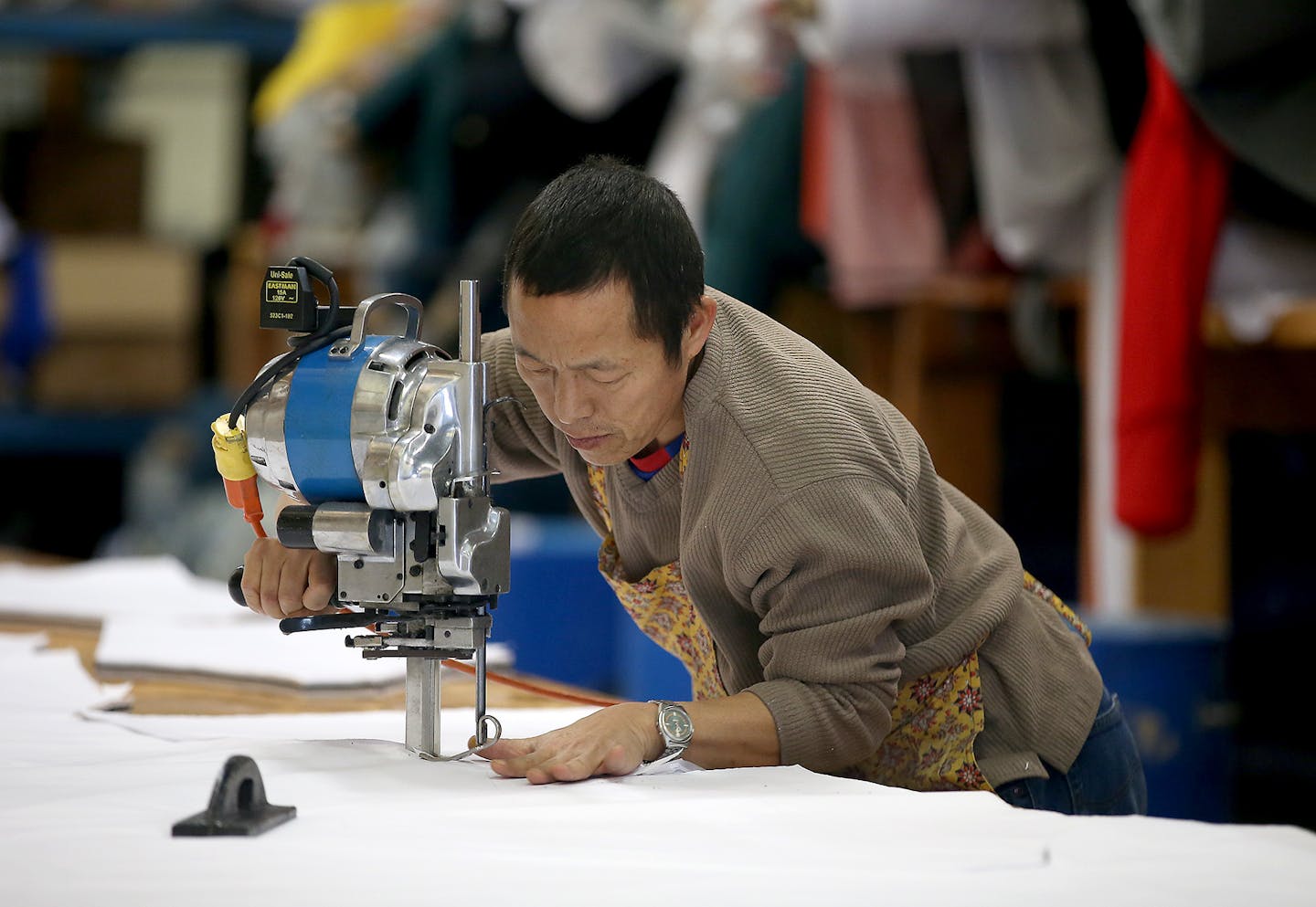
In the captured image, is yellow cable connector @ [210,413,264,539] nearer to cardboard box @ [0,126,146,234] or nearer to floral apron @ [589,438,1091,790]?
floral apron @ [589,438,1091,790]

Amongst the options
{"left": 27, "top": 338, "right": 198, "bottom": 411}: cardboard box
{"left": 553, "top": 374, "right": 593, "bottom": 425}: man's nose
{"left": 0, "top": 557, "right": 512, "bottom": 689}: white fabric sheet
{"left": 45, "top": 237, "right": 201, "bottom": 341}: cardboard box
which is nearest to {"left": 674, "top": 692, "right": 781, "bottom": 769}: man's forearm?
{"left": 553, "top": 374, "right": 593, "bottom": 425}: man's nose

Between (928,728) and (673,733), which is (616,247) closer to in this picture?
(673,733)

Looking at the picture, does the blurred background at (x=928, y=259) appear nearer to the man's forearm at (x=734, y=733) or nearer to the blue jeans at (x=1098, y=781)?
the blue jeans at (x=1098, y=781)

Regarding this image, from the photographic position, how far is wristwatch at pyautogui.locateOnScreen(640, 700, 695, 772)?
1.19 metres

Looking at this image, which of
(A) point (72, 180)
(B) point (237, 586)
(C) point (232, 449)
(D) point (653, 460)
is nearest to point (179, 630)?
(B) point (237, 586)

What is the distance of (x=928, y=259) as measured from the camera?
2.90 metres

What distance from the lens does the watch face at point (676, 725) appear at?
3.91ft

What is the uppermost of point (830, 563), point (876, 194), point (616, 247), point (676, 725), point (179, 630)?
point (876, 194)

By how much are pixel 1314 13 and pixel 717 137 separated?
1421 mm

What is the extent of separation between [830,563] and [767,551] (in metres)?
0.05

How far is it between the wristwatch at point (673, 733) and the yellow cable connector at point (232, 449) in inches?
15.2

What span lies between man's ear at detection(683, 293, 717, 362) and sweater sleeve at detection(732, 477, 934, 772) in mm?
156

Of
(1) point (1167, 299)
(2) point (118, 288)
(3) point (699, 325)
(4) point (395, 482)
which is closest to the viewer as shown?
(4) point (395, 482)

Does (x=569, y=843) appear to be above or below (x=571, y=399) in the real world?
below
